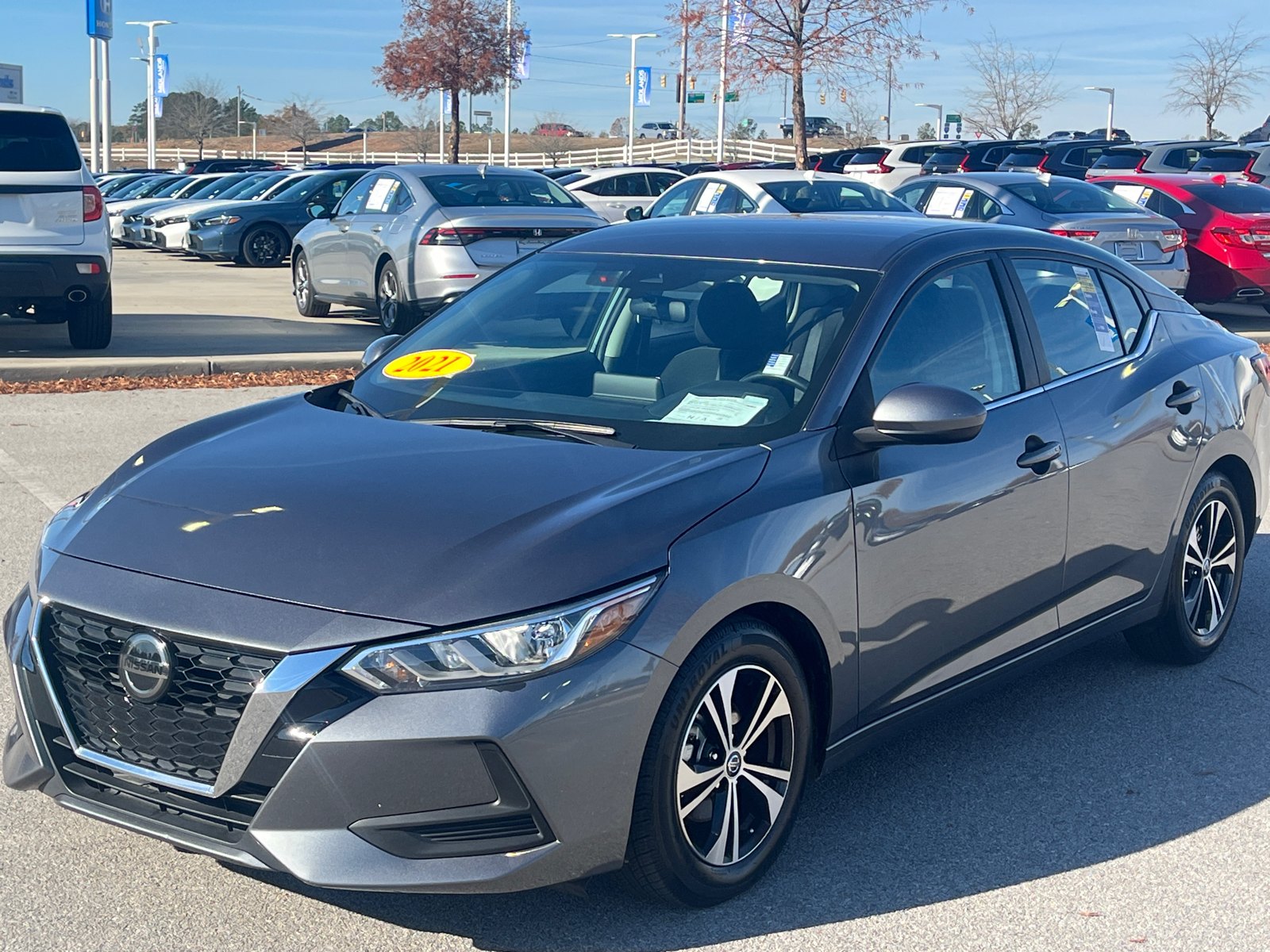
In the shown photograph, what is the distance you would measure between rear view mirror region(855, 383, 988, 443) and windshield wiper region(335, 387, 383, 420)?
138cm

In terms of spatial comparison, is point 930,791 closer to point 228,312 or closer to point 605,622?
point 605,622

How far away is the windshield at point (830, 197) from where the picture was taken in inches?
589

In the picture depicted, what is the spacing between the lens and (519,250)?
13.4 m

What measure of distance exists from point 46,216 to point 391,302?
337cm

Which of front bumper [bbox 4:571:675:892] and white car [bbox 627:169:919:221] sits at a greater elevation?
white car [bbox 627:169:919:221]

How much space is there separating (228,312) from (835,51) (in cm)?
1610

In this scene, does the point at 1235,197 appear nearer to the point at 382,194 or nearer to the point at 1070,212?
the point at 1070,212

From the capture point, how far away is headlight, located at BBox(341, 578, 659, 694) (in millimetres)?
2920

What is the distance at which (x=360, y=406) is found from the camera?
431cm

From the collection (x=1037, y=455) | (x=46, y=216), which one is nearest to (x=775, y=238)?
(x=1037, y=455)

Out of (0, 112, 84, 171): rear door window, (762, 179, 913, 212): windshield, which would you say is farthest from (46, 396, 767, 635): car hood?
(762, 179, 913, 212): windshield

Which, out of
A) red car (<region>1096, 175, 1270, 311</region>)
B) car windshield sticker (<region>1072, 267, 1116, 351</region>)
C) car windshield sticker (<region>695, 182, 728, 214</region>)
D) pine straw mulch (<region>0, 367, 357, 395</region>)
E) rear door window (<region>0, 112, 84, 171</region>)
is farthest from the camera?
car windshield sticker (<region>695, 182, 728, 214</region>)

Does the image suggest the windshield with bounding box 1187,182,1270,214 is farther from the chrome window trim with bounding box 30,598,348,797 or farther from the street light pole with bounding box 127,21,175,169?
the street light pole with bounding box 127,21,175,169

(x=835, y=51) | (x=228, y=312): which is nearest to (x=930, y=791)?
(x=228, y=312)
